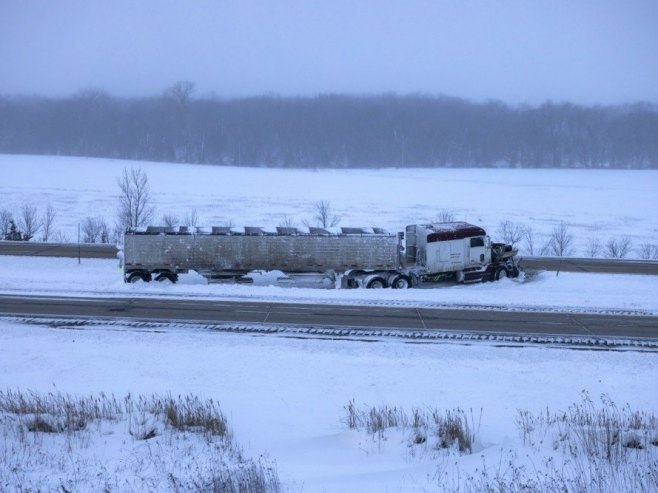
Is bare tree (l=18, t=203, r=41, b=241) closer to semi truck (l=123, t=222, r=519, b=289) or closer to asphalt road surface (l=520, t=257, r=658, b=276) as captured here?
semi truck (l=123, t=222, r=519, b=289)

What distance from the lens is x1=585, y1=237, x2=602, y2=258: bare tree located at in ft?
169

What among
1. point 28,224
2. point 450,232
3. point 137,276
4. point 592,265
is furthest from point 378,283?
point 28,224

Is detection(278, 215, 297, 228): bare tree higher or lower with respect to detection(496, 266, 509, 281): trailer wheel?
higher

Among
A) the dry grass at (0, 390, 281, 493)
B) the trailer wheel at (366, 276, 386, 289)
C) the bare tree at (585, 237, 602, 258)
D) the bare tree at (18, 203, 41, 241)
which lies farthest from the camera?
the bare tree at (18, 203, 41, 241)

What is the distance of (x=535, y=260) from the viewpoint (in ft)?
149

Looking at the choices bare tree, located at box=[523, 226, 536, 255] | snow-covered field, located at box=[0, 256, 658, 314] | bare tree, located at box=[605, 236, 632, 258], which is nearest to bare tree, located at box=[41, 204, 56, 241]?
→ snow-covered field, located at box=[0, 256, 658, 314]

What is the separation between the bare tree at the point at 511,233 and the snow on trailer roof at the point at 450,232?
15.6 metres

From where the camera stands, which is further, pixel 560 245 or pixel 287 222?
pixel 287 222

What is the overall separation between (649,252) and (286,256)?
3061cm

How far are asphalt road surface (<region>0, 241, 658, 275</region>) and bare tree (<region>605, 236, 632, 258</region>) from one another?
5.01 meters

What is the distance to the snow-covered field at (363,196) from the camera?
64312mm

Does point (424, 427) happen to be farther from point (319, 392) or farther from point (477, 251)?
point (477, 251)

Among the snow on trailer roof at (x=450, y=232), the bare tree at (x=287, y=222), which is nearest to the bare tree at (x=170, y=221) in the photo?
the bare tree at (x=287, y=222)

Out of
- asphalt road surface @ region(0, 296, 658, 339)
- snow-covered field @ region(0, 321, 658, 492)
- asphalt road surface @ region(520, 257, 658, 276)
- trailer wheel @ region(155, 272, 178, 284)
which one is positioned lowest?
snow-covered field @ region(0, 321, 658, 492)
